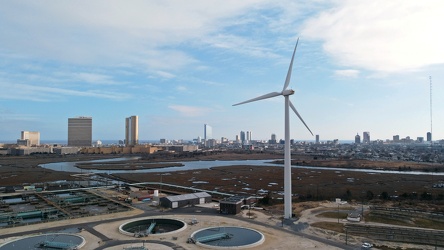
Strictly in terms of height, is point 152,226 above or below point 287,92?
below

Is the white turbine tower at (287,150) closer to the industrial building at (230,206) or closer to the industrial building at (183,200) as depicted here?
the industrial building at (230,206)

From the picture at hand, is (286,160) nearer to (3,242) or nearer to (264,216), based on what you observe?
(264,216)

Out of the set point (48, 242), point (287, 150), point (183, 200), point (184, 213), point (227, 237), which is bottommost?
point (227, 237)

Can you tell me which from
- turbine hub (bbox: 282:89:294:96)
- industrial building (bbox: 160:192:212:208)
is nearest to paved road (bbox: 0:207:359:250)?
industrial building (bbox: 160:192:212:208)

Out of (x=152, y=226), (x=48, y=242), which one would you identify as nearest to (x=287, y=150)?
(x=152, y=226)

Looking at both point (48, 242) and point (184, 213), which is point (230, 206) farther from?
point (48, 242)

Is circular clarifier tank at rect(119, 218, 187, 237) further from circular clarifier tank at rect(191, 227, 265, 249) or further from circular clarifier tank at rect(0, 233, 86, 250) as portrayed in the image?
circular clarifier tank at rect(0, 233, 86, 250)
